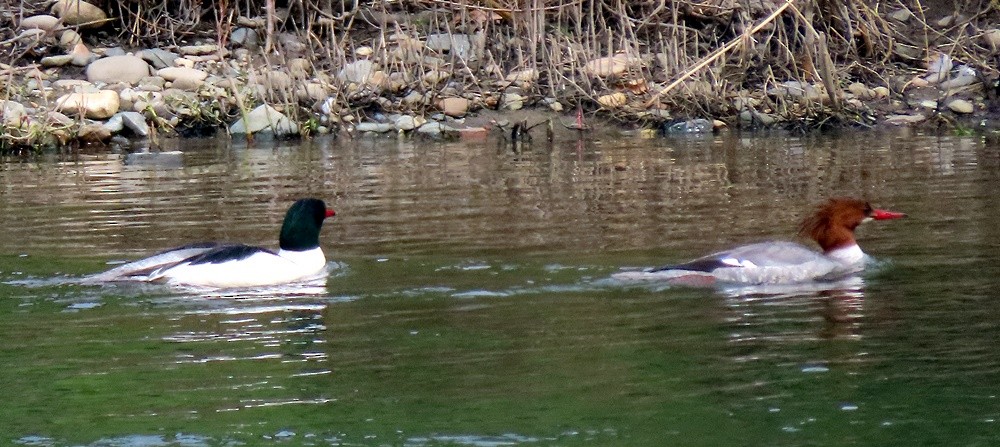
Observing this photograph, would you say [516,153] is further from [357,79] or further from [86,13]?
[86,13]

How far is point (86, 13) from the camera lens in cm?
2272

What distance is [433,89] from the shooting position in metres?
20.5

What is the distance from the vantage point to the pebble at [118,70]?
21438 mm

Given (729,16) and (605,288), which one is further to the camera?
(729,16)

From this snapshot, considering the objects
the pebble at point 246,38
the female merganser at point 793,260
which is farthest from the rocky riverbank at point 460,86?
the female merganser at point 793,260

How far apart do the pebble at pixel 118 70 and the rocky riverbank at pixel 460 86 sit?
0.02 m

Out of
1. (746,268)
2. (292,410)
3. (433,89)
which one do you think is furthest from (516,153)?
(292,410)

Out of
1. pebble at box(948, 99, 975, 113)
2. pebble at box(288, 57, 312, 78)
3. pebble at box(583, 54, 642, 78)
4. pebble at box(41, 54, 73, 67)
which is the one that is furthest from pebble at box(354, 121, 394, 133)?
pebble at box(948, 99, 975, 113)

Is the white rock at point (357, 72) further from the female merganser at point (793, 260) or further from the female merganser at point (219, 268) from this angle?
the female merganser at point (793, 260)

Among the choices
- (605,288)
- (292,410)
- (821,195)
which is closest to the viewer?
(292,410)

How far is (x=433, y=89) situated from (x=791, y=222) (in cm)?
1001

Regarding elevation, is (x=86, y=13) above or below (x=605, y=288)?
above

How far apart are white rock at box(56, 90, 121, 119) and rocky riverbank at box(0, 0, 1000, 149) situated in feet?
0.08

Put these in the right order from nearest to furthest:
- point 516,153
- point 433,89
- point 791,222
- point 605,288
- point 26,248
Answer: point 605,288
point 26,248
point 791,222
point 516,153
point 433,89
